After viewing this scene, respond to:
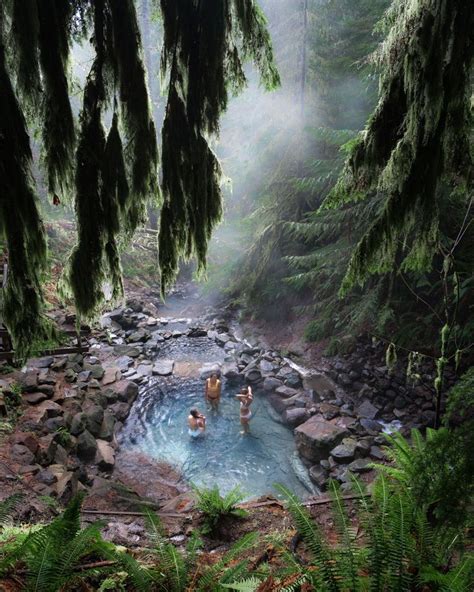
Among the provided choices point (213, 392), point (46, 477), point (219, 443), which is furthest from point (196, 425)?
point (46, 477)

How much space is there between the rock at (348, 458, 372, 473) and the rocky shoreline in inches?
0.8

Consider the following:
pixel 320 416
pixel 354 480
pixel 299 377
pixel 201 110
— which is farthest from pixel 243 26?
pixel 299 377

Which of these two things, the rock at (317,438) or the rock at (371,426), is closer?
the rock at (317,438)

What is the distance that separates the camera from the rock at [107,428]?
8759 millimetres

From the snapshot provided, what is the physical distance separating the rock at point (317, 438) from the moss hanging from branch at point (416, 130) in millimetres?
5883

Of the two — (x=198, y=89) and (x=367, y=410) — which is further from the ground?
(x=198, y=89)

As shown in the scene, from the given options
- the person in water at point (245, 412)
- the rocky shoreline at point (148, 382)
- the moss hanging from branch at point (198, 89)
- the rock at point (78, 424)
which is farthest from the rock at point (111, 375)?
the moss hanging from branch at point (198, 89)

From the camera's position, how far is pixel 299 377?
1123cm

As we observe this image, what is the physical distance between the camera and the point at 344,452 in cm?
791

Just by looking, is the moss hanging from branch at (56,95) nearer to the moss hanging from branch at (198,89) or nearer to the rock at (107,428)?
the moss hanging from branch at (198,89)

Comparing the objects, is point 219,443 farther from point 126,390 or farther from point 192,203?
point 192,203

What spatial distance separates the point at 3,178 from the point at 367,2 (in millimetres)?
14208

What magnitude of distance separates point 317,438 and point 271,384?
2.98m

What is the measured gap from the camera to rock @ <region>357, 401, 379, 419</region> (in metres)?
9.12
